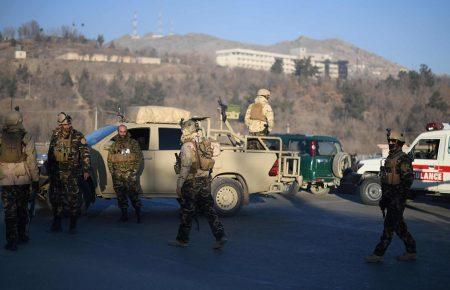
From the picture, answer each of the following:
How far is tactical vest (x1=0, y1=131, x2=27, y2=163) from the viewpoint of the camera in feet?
27.7

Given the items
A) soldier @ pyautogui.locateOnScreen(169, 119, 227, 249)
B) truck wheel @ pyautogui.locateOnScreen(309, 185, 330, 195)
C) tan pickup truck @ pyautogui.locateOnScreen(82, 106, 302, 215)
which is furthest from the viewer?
truck wheel @ pyautogui.locateOnScreen(309, 185, 330, 195)

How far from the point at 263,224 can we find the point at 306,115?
57691mm

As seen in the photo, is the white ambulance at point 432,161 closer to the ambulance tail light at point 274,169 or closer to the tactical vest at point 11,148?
the ambulance tail light at point 274,169

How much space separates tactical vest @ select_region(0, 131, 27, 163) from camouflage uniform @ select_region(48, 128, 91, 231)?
1228 mm

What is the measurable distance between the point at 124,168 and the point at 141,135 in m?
1.24

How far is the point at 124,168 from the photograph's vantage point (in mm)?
11109

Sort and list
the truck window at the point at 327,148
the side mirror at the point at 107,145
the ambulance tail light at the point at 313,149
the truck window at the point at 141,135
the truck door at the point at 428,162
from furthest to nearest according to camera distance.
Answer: the truck window at the point at 327,148, the ambulance tail light at the point at 313,149, the truck door at the point at 428,162, the truck window at the point at 141,135, the side mirror at the point at 107,145

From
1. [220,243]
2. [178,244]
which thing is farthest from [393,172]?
[178,244]

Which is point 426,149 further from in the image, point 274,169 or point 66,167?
point 66,167

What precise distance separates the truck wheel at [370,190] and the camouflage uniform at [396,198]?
7068 mm

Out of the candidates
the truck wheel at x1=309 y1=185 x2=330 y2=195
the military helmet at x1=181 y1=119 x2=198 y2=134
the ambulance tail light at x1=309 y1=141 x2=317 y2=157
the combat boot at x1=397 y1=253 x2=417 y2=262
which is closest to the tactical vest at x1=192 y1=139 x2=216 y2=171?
the military helmet at x1=181 y1=119 x2=198 y2=134

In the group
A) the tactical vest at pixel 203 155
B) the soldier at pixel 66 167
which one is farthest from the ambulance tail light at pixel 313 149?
the tactical vest at pixel 203 155

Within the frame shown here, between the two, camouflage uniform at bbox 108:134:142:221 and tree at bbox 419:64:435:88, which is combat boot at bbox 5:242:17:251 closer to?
camouflage uniform at bbox 108:134:142:221

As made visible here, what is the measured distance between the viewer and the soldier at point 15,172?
8.35 m
